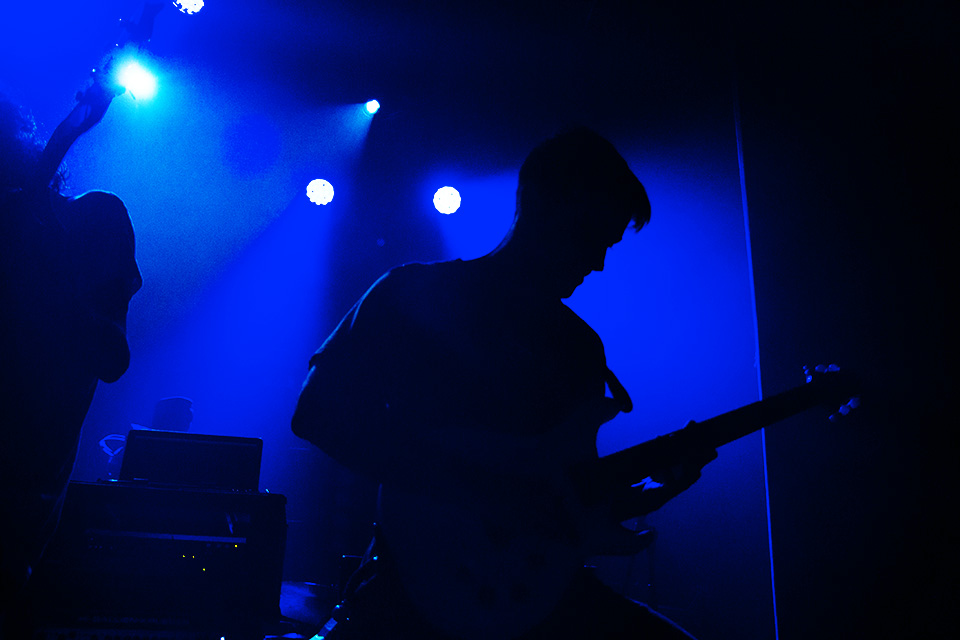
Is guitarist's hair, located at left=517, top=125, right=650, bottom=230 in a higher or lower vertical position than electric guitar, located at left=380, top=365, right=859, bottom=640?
higher

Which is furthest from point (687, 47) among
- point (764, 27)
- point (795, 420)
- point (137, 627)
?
point (137, 627)

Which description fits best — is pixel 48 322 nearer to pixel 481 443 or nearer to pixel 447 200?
pixel 481 443

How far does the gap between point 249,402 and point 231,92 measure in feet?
13.1

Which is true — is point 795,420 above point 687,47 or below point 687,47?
below

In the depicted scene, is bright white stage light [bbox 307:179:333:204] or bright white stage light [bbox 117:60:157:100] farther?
bright white stage light [bbox 307:179:333:204]

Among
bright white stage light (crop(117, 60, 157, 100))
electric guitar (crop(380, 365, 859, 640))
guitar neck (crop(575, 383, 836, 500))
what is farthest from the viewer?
bright white stage light (crop(117, 60, 157, 100))

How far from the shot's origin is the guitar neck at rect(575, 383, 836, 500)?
1.53 metres

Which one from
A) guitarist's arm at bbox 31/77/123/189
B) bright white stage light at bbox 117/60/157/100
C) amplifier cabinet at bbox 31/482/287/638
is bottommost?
amplifier cabinet at bbox 31/482/287/638

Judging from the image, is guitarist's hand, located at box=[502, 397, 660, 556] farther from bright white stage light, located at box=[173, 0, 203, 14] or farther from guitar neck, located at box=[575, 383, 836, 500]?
bright white stage light, located at box=[173, 0, 203, 14]

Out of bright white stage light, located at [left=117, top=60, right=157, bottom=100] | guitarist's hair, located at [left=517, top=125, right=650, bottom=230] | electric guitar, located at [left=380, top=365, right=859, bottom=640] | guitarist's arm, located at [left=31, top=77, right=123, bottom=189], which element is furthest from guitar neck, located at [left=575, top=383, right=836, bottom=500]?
bright white stage light, located at [left=117, top=60, right=157, bottom=100]

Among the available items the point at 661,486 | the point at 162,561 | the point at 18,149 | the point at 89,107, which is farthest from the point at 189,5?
the point at 661,486

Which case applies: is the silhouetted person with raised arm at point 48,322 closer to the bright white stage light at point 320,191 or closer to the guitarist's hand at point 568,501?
the guitarist's hand at point 568,501

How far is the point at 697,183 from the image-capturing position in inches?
212

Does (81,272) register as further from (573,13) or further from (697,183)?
(697,183)
